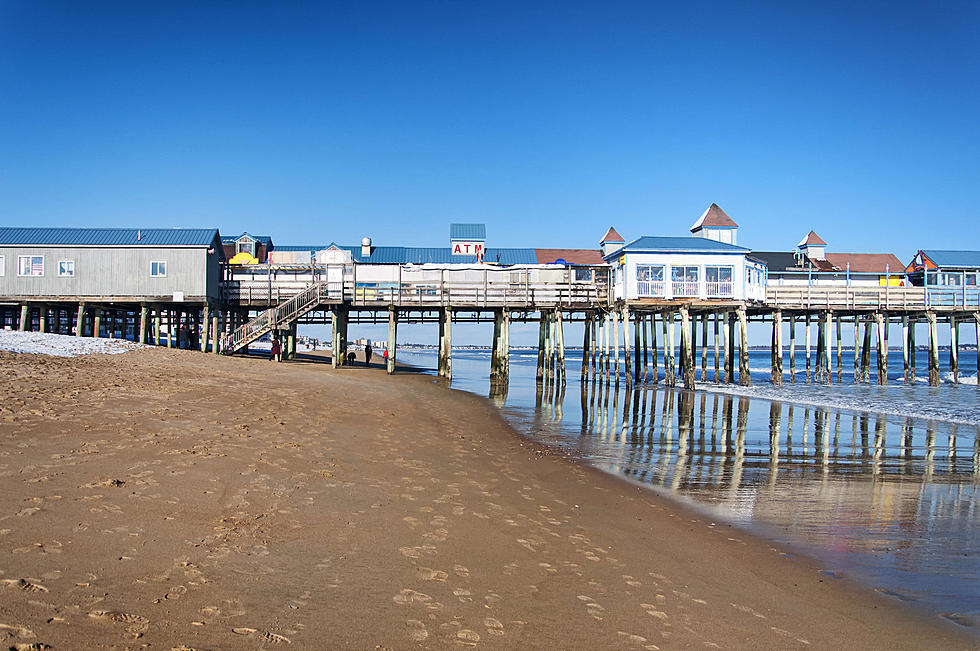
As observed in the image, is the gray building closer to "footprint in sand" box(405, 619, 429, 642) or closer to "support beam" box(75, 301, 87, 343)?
"support beam" box(75, 301, 87, 343)

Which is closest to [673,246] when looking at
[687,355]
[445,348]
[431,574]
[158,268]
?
[687,355]

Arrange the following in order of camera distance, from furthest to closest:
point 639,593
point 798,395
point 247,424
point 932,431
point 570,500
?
point 798,395
point 932,431
point 247,424
point 570,500
point 639,593

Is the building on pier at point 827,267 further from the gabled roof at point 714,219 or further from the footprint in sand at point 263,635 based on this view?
the footprint in sand at point 263,635

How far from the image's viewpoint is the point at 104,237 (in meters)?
32.3

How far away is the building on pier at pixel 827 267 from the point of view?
163ft

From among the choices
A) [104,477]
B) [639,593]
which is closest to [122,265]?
[104,477]

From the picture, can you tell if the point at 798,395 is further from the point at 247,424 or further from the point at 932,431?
the point at 247,424

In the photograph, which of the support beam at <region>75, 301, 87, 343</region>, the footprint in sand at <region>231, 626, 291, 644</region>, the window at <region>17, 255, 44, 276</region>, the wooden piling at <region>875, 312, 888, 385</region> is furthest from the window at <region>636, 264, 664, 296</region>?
the footprint in sand at <region>231, 626, 291, 644</region>

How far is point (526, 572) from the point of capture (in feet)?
19.1

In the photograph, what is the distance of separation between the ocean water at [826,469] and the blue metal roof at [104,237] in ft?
62.5

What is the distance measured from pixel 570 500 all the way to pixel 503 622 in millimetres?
4353

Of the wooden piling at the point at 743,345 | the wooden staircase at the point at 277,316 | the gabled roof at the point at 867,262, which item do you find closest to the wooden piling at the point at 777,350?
the wooden piling at the point at 743,345

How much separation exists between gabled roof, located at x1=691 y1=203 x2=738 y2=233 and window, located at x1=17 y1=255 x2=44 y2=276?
44.3m

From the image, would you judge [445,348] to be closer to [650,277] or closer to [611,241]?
[650,277]
